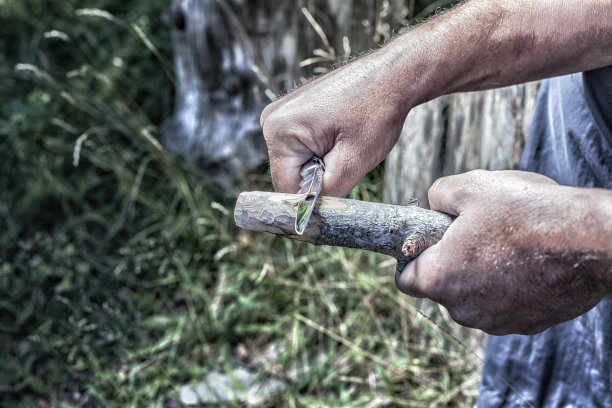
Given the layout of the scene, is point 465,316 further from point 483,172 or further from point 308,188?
point 308,188

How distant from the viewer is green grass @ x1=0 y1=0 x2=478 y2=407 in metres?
2.28

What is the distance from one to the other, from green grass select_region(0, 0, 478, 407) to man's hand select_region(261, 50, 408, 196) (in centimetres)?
79

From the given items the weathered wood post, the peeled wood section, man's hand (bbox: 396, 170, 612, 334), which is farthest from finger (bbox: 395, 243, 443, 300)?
the peeled wood section

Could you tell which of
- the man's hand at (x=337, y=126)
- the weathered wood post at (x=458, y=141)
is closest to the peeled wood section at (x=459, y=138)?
the weathered wood post at (x=458, y=141)

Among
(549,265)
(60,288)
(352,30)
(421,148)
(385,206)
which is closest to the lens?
(549,265)

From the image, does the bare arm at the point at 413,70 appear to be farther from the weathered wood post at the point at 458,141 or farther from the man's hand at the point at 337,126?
the weathered wood post at the point at 458,141

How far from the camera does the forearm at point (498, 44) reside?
4.54 feet

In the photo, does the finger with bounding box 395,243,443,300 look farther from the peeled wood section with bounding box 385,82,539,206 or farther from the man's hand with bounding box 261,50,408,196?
the peeled wood section with bounding box 385,82,539,206

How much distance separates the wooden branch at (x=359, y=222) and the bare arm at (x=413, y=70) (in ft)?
0.36

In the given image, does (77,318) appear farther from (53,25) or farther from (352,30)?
(53,25)

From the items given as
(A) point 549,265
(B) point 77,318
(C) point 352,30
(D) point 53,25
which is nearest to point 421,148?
(C) point 352,30

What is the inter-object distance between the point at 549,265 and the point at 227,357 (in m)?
1.65

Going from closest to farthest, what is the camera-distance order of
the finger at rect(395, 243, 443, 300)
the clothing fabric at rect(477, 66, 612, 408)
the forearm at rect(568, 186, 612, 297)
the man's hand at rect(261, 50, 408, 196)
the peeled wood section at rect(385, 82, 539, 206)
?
the forearm at rect(568, 186, 612, 297) < the finger at rect(395, 243, 443, 300) < the man's hand at rect(261, 50, 408, 196) < the clothing fabric at rect(477, 66, 612, 408) < the peeled wood section at rect(385, 82, 539, 206)

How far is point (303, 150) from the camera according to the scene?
4.52 ft
